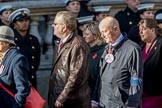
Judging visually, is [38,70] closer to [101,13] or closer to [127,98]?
[101,13]

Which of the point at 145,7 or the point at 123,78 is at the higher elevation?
the point at 145,7

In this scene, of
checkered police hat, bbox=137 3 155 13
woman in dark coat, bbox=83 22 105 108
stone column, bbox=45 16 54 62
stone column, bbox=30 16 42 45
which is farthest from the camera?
stone column, bbox=45 16 54 62

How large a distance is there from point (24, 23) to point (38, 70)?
135cm

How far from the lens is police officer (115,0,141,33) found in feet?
34.7

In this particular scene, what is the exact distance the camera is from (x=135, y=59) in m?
7.35

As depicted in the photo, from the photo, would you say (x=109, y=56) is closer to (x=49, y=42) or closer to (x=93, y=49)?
(x=93, y=49)

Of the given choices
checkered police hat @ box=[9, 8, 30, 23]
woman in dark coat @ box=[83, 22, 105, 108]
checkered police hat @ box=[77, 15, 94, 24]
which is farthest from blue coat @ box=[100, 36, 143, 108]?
checkered police hat @ box=[77, 15, 94, 24]

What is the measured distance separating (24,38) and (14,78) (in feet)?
7.33

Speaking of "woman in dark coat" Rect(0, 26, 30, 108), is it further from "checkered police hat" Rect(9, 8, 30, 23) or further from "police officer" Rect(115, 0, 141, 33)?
"police officer" Rect(115, 0, 141, 33)

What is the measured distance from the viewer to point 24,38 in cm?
951

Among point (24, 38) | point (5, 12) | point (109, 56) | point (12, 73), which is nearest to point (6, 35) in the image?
point (12, 73)

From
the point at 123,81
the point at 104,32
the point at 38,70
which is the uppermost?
the point at 104,32

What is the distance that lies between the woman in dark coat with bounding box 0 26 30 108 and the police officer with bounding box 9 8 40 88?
188 cm

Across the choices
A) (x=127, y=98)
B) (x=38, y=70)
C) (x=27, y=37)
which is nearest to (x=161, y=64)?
(x=127, y=98)
